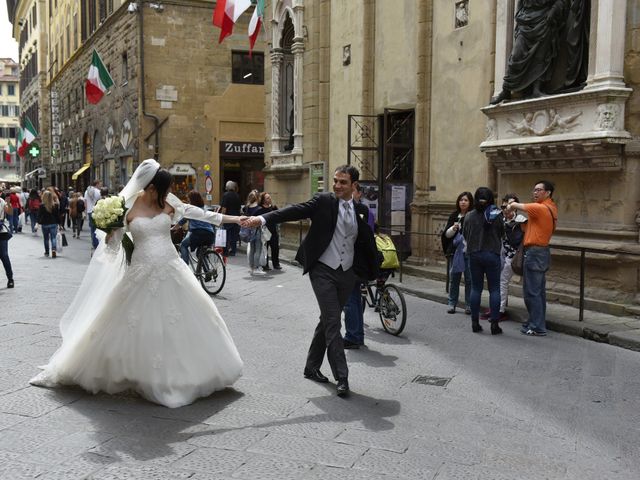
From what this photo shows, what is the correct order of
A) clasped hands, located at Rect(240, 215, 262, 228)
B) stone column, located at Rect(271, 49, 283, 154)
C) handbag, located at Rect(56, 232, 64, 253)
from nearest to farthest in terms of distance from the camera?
1. clasped hands, located at Rect(240, 215, 262, 228)
2. handbag, located at Rect(56, 232, 64, 253)
3. stone column, located at Rect(271, 49, 283, 154)

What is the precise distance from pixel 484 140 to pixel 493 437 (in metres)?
8.33

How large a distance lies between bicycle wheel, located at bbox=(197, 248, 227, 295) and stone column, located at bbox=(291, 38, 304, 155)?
Result: 8117mm

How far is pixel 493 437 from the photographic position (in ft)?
15.3

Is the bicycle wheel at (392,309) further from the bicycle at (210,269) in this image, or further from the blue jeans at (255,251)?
the blue jeans at (255,251)

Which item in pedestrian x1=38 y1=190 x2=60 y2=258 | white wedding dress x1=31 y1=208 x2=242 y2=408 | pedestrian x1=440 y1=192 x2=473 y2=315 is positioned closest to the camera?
white wedding dress x1=31 y1=208 x2=242 y2=408

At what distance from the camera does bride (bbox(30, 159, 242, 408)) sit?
17.0ft

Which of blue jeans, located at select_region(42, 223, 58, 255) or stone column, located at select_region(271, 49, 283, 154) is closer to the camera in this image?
blue jeans, located at select_region(42, 223, 58, 255)

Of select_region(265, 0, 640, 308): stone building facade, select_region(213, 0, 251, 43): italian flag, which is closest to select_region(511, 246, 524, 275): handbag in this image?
select_region(265, 0, 640, 308): stone building facade

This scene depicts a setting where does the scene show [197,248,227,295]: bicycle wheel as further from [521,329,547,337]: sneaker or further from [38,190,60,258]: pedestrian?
[38,190,60,258]: pedestrian

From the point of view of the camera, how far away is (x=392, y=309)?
821 centimetres

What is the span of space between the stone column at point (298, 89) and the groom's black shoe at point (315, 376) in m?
13.3

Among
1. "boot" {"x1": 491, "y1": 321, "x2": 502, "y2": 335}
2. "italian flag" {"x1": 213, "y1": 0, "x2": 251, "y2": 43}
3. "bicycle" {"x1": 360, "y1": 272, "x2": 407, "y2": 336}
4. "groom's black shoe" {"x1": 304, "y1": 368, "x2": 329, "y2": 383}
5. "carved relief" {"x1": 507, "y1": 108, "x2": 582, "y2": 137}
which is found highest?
"italian flag" {"x1": 213, "y1": 0, "x2": 251, "y2": 43}

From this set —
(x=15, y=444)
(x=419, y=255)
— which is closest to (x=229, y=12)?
(x=419, y=255)

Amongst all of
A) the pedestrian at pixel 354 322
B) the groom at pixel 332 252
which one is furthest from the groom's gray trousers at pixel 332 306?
the pedestrian at pixel 354 322
